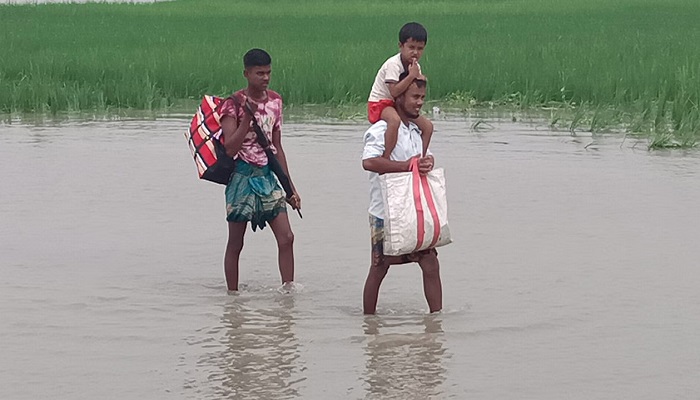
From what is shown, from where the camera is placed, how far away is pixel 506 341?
569cm

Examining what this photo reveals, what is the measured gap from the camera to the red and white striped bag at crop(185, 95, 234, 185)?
6262mm

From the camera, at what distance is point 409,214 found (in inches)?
219

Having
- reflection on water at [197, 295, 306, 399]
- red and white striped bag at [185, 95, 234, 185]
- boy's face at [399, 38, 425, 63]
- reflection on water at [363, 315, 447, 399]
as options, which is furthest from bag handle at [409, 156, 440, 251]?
red and white striped bag at [185, 95, 234, 185]

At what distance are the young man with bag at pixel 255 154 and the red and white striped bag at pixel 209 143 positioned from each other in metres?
0.04

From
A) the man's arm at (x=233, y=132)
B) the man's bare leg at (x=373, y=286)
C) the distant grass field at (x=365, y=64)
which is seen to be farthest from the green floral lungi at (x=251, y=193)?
the distant grass field at (x=365, y=64)

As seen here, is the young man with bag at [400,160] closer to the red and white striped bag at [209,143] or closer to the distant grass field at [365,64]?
the red and white striped bag at [209,143]

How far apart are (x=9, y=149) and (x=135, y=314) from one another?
6.07 m

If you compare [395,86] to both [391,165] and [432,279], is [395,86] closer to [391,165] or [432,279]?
[391,165]

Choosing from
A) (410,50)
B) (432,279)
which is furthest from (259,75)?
(432,279)

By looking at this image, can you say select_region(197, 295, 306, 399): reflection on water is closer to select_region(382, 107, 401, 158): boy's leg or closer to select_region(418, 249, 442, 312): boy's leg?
select_region(418, 249, 442, 312): boy's leg

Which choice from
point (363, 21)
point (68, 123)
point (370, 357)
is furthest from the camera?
point (363, 21)

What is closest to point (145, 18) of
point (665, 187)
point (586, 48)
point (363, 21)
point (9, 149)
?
point (363, 21)

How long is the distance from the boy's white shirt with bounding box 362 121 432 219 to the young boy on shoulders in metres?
0.03

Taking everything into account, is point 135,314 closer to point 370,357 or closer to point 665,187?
point 370,357
